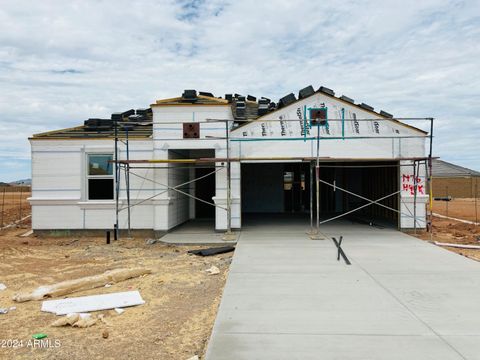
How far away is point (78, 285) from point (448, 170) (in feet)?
179

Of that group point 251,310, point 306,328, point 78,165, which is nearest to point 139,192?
point 78,165

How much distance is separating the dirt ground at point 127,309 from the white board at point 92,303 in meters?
0.15

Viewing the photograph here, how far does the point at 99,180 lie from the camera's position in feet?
44.6

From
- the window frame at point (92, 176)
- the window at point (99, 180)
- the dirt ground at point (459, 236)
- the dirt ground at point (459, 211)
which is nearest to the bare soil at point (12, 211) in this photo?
the window frame at point (92, 176)

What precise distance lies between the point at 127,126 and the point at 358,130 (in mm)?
7835

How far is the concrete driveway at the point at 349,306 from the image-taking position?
4.26 meters

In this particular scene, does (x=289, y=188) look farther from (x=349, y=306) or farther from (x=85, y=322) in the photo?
(x=85, y=322)

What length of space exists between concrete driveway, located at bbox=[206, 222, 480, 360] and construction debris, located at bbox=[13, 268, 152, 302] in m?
2.03

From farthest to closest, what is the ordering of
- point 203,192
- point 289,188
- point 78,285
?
point 289,188
point 203,192
point 78,285

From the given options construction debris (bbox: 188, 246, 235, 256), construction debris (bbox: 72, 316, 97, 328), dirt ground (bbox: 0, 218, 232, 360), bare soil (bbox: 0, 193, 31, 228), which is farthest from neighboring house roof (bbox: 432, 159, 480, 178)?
construction debris (bbox: 72, 316, 97, 328)

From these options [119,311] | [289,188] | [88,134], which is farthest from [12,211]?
[119,311]

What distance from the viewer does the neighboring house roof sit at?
50.5 m

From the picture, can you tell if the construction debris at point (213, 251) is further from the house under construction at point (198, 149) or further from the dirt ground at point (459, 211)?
the dirt ground at point (459, 211)

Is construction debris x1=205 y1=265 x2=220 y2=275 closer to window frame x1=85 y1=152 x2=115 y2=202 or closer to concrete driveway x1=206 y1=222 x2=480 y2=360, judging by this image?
concrete driveway x1=206 y1=222 x2=480 y2=360
